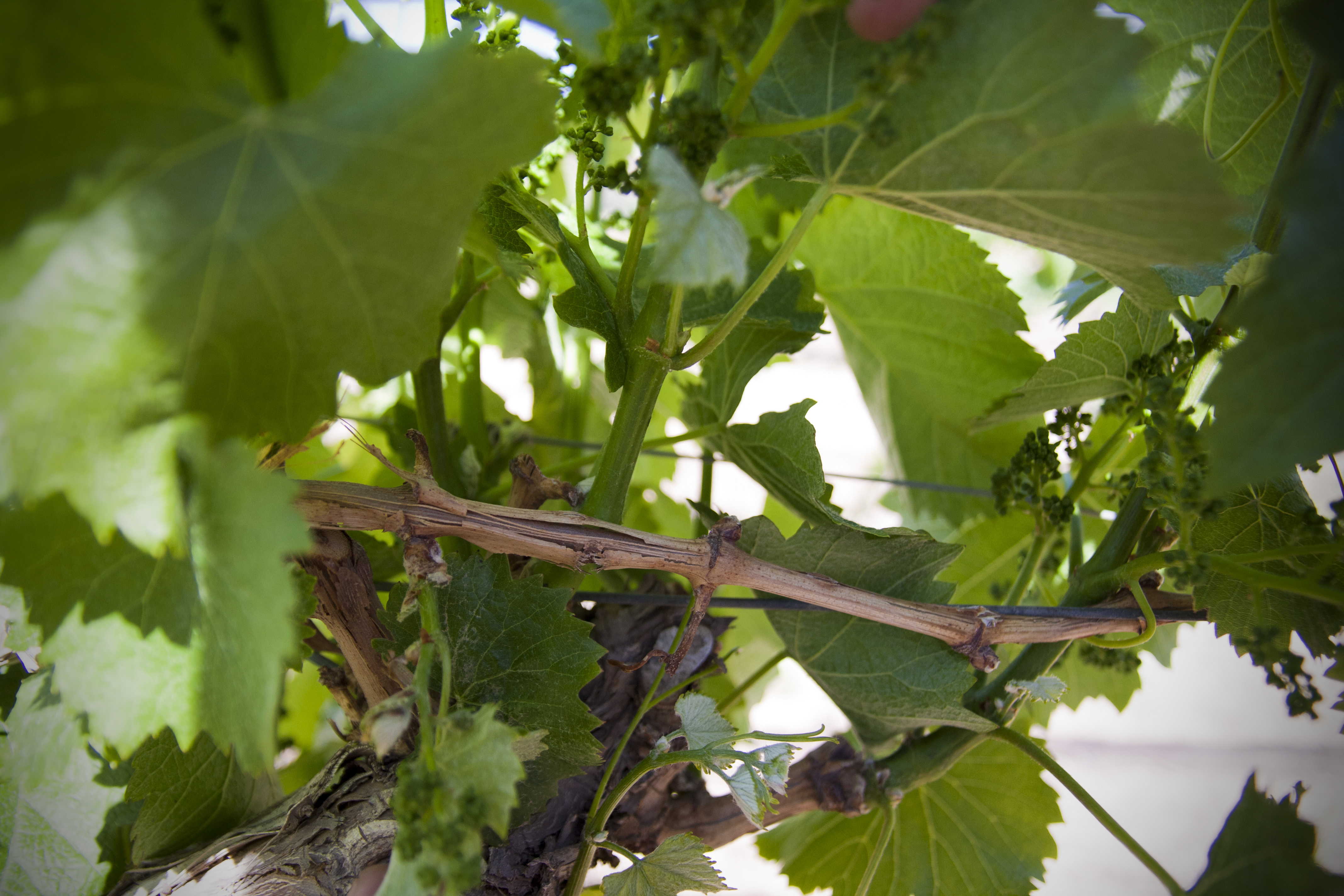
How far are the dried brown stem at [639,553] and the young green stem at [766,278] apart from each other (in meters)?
0.10

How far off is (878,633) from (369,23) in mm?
438

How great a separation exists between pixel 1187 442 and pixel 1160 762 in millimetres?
1296

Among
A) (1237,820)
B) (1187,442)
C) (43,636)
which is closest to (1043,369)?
(1187,442)

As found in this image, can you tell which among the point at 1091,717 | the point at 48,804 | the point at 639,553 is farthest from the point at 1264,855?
the point at 1091,717

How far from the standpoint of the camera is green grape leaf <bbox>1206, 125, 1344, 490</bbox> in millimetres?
260

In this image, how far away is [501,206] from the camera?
1.35 feet

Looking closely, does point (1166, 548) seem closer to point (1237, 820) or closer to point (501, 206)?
point (1237, 820)

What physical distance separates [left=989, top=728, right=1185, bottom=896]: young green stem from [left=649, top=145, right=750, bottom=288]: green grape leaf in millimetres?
348

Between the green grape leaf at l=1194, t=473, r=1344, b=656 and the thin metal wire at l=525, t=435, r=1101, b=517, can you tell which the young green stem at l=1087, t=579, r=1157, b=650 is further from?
the thin metal wire at l=525, t=435, r=1101, b=517

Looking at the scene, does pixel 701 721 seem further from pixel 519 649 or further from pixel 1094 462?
pixel 1094 462

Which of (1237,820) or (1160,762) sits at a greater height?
(1237,820)

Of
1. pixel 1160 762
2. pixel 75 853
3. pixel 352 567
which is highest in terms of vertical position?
pixel 352 567

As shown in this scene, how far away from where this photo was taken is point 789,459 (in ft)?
1.49

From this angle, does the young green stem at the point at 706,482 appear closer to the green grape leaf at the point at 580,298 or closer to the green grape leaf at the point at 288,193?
the green grape leaf at the point at 580,298
